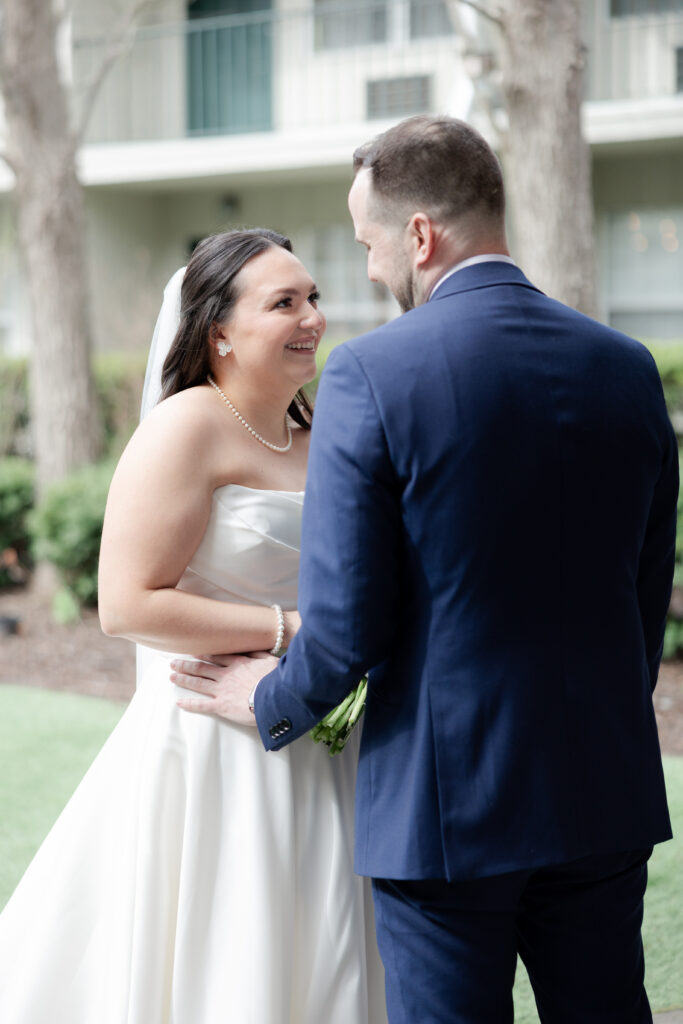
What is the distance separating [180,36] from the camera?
16500mm

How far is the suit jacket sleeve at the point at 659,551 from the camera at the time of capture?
2.16 meters

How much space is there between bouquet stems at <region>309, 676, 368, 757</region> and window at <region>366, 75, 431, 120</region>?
1392cm

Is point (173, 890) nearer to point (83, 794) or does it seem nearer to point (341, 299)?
point (83, 794)

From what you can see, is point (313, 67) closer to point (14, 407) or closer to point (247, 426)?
point (14, 407)

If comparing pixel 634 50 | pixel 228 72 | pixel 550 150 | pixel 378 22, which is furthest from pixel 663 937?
pixel 228 72

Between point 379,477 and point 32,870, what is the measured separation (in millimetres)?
1431

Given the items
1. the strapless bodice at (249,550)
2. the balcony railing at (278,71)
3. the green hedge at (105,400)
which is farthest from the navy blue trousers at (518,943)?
the balcony railing at (278,71)

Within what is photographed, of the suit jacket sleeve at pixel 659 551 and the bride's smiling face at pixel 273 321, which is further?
the bride's smiling face at pixel 273 321

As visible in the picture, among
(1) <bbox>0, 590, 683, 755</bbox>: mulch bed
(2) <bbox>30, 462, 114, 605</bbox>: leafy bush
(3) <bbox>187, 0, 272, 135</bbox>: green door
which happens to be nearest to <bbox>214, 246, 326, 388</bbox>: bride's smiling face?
(1) <bbox>0, 590, 683, 755</bbox>: mulch bed

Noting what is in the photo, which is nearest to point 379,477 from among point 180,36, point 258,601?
point 258,601

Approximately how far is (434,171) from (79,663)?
706cm

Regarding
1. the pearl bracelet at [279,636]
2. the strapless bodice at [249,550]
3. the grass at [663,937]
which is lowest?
the grass at [663,937]

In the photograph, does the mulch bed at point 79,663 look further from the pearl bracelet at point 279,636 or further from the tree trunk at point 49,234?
the pearl bracelet at point 279,636

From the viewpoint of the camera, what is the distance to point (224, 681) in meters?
2.49
